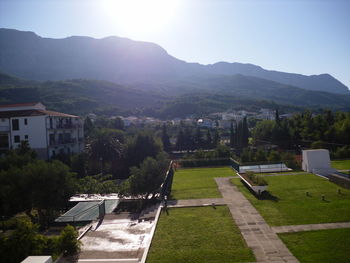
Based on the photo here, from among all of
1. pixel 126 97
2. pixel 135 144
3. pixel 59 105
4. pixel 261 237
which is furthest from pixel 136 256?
pixel 126 97

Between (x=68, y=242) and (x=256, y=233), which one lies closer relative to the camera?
(x=68, y=242)

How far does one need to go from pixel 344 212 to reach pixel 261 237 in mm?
5088

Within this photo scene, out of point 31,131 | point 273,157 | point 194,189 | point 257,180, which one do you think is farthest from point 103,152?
point 257,180

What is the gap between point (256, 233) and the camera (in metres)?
11.3

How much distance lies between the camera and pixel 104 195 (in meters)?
21.1

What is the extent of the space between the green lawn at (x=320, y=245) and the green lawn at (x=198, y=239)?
175 cm

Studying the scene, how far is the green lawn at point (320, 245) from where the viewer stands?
352 inches

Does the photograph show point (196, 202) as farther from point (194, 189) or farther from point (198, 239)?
point (198, 239)

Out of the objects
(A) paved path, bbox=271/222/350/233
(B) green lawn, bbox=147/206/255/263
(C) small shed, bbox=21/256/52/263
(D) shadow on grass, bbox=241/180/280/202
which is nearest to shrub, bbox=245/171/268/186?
(D) shadow on grass, bbox=241/180/280/202

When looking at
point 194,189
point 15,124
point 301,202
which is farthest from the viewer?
point 15,124

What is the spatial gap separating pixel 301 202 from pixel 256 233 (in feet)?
16.8

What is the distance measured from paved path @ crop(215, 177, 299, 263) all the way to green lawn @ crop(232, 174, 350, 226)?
1.68 ft

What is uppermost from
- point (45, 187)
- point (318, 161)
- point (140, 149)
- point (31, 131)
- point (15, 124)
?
point (15, 124)

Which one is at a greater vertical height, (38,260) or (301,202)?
(38,260)
